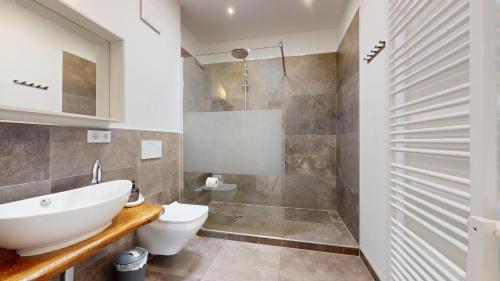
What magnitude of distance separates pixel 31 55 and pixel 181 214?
4.60 feet

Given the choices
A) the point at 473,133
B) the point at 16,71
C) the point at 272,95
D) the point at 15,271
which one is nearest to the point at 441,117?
the point at 473,133

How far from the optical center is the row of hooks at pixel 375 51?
4.33 feet

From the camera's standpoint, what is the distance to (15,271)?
0.64m

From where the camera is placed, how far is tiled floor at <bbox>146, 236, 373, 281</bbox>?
1489mm

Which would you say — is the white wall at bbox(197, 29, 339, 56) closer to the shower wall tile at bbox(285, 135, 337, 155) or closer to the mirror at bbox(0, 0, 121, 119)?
the shower wall tile at bbox(285, 135, 337, 155)

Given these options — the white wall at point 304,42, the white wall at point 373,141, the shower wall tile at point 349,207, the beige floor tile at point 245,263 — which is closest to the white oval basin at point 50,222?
the beige floor tile at point 245,263

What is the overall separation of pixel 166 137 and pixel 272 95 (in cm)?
133

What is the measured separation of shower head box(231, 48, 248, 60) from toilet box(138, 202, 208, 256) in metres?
1.84

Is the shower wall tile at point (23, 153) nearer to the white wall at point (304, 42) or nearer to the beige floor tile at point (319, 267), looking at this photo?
the beige floor tile at point (319, 267)

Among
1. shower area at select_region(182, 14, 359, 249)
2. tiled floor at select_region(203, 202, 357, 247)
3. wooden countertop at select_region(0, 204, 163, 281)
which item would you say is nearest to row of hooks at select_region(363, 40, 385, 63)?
shower area at select_region(182, 14, 359, 249)

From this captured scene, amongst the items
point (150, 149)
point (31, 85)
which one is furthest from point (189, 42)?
point (31, 85)

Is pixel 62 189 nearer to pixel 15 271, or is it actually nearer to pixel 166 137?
pixel 15 271

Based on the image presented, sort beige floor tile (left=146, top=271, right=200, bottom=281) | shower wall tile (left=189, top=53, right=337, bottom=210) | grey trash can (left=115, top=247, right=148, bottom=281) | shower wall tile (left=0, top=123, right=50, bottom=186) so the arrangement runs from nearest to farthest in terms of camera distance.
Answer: shower wall tile (left=0, top=123, right=50, bottom=186), grey trash can (left=115, top=247, right=148, bottom=281), beige floor tile (left=146, top=271, right=200, bottom=281), shower wall tile (left=189, top=53, right=337, bottom=210)

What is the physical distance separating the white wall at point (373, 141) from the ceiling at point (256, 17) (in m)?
0.64
